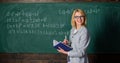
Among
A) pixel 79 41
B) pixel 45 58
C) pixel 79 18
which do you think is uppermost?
pixel 79 18

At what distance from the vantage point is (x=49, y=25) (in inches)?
185

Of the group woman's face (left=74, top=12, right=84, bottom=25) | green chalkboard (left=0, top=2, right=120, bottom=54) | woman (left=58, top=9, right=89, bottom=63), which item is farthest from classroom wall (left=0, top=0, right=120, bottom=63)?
woman's face (left=74, top=12, right=84, bottom=25)

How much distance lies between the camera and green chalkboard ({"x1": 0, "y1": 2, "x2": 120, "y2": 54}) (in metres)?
4.61

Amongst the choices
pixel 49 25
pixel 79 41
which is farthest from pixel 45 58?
pixel 79 41

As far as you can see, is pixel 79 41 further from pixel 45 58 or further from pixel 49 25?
pixel 45 58

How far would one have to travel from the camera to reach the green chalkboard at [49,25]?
4613mm

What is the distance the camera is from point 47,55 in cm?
476

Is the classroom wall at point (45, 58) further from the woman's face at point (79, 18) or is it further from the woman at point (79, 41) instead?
the woman's face at point (79, 18)

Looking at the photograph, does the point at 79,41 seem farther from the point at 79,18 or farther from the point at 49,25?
the point at 49,25

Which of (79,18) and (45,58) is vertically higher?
(79,18)

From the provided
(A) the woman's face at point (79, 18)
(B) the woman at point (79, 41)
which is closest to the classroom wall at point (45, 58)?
(B) the woman at point (79, 41)

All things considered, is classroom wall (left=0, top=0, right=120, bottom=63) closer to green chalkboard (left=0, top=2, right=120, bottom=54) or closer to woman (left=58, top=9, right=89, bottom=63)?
green chalkboard (left=0, top=2, right=120, bottom=54)

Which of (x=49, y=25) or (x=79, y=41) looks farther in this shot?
(x=49, y=25)

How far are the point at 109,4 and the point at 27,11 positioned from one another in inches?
58.3
